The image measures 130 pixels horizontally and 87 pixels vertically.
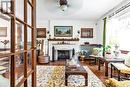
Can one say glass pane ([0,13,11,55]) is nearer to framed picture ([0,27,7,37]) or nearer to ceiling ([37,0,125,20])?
framed picture ([0,27,7,37])

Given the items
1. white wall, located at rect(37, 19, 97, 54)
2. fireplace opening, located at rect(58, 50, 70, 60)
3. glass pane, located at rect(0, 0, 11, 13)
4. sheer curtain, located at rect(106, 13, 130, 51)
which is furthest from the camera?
fireplace opening, located at rect(58, 50, 70, 60)

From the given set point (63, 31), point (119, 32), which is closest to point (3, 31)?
point (119, 32)

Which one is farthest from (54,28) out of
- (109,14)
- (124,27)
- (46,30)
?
(124,27)

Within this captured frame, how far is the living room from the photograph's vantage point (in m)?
1.23

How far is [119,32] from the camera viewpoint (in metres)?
6.87

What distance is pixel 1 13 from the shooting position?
106 cm

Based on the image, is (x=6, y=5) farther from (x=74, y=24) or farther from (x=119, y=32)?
(x=74, y=24)

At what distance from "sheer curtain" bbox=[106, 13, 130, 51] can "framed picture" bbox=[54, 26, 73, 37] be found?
2657mm

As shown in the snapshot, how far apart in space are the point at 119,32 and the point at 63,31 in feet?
12.6

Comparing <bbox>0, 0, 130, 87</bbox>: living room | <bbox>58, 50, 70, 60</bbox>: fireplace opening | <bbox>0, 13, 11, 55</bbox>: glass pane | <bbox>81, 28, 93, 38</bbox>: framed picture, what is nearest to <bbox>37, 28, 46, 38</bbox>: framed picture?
<bbox>0, 0, 130, 87</bbox>: living room

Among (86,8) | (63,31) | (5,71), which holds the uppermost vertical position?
(86,8)

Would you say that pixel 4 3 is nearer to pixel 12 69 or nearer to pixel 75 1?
pixel 12 69

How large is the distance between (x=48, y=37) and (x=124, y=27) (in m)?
4.78

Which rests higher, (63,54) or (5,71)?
(5,71)
